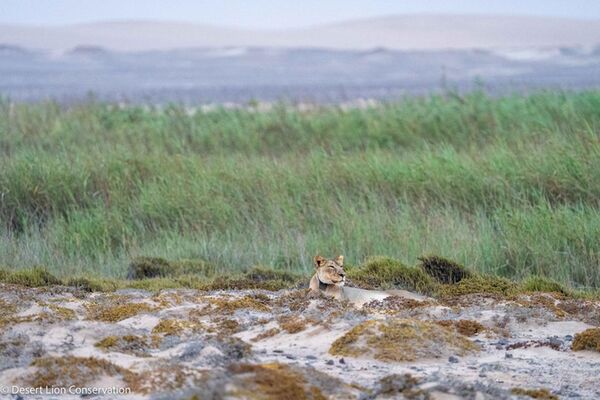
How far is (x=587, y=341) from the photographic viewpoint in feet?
24.1

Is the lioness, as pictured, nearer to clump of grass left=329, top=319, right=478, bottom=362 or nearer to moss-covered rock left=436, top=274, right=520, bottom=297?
moss-covered rock left=436, top=274, right=520, bottom=297

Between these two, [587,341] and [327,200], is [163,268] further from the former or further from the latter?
[587,341]

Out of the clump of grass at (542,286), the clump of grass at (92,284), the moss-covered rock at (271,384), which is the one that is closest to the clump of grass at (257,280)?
the clump of grass at (92,284)

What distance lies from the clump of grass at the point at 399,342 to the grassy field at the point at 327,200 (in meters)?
3.13

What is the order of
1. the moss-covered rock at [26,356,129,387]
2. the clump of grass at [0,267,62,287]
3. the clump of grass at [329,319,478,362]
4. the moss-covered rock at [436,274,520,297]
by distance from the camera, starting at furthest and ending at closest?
1. the clump of grass at [0,267,62,287]
2. the moss-covered rock at [436,274,520,297]
3. the clump of grass at [329,319,478,362]
4. the moss-covered rock at [26,356,129,387]

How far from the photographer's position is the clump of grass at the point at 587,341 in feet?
24.0

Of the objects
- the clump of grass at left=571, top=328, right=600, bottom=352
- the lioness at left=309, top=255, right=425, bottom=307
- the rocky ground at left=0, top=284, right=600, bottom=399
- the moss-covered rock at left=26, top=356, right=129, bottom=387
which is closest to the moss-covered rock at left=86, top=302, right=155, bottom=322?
the rocky ground at left=0, top=284, right=600, bottom=399

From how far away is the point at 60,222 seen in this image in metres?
12.6

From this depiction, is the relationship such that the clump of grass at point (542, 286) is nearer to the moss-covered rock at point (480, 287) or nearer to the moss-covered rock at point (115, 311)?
the moss-covered rock at point (480, 287)

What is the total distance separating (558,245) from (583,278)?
1.63ft

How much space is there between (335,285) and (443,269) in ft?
5.07

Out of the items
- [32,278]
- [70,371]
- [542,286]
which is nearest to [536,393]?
[70,371]

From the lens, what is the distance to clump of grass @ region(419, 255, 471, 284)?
9664 millimetres

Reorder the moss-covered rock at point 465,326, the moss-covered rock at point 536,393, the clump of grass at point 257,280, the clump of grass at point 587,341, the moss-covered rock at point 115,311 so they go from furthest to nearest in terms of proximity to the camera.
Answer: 1. the clump of grass at point 257,280
2. the moss-covered rock at point 115,311
3. the moss-covered rock at point 465,326
4. the clump of grass at point 587,341
5. the moss-covered rock at point 536,393
